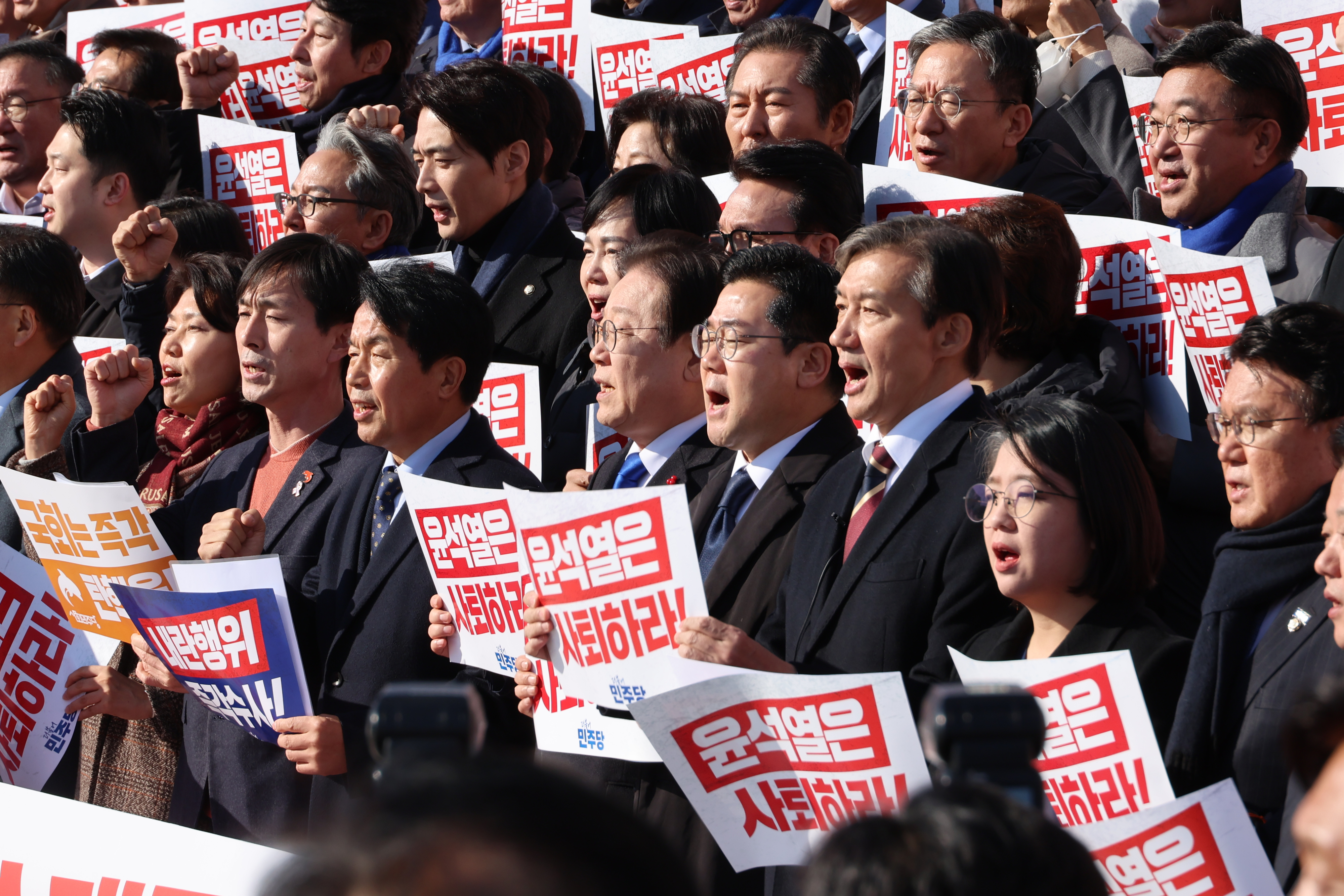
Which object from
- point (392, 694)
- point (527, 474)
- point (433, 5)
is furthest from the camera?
point (433, 5)

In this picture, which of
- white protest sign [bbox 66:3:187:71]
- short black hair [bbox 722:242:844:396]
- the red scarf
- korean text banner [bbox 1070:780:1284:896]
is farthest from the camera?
Result: white protest sign [bbox 66:3:187:71]

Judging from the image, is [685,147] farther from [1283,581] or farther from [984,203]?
[1283,581]

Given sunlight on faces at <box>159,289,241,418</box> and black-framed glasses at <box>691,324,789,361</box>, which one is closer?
black-framed glasses at <box>691,324,789,361</box>

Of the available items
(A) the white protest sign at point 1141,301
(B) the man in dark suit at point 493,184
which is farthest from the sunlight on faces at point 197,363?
(A) the white protest sign at point 1141,301

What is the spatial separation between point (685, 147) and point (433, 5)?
14.7 ft

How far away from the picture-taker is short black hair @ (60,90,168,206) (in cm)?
697

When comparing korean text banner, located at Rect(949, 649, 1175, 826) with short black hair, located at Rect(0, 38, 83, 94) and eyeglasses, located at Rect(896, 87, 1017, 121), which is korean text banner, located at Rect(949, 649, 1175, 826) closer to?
eyeglasses, located at Rect(896, 87, 1017, 121)

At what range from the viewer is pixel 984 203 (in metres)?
4.62

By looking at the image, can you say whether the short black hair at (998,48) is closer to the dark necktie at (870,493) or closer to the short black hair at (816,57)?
the short black hair at (816,57)

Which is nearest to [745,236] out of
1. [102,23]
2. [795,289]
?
[795,289]

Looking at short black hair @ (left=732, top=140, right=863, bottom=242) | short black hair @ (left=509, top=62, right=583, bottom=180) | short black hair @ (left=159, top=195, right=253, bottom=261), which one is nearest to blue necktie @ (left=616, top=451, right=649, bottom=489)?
short black hair @ (left=732, top=140, right=863, bottom=242)

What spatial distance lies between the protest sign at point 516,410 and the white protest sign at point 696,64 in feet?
6.84

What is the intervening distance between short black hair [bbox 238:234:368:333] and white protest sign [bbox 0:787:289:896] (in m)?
1.93

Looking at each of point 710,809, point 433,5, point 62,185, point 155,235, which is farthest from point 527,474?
point 433,5
